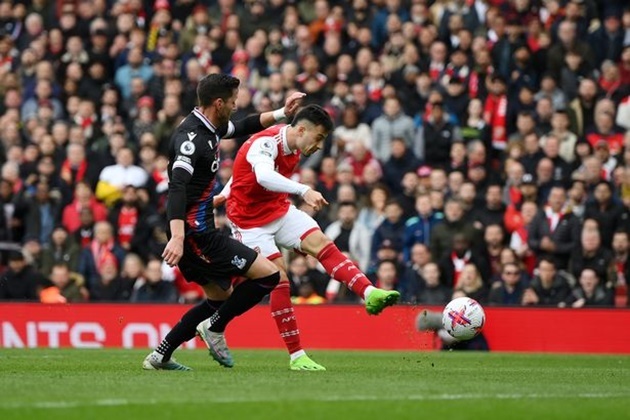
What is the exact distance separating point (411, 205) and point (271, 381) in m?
10.2

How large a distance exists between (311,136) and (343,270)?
1202 mm

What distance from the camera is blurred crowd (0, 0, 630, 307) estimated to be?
19.2 meters

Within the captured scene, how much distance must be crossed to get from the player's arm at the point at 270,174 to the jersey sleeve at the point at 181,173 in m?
0.79

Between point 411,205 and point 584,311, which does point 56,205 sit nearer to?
point 411,205

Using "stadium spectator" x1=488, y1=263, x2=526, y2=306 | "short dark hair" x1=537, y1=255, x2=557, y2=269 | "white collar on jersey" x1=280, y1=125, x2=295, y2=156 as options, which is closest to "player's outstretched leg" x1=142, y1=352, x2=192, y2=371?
"white collar on jersey" x1=280, y1=125, x2=295, y2=156

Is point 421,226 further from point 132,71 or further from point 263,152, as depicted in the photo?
point 263,152

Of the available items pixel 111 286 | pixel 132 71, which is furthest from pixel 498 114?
pixel 132 71

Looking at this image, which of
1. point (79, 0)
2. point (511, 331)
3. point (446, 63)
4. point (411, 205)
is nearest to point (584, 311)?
point (511, 331)

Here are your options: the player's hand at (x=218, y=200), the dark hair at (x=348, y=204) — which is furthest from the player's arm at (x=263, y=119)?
the dark hair at (x=348, y=204)

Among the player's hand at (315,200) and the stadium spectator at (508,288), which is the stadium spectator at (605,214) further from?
the player's hand at (315,200)

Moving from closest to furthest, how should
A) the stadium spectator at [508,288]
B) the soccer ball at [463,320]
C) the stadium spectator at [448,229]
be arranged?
the soccer ball at [463,320] < the stadium spectator at [508,288] < the stadium spectator at [448,229]

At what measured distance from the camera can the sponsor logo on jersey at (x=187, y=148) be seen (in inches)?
446

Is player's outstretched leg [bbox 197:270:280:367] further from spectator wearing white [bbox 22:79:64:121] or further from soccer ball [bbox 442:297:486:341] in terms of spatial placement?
spectator wearing white [bbox 22:79:64:121]

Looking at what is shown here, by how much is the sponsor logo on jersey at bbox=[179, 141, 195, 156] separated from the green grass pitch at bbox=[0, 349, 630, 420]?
1.77 metres
